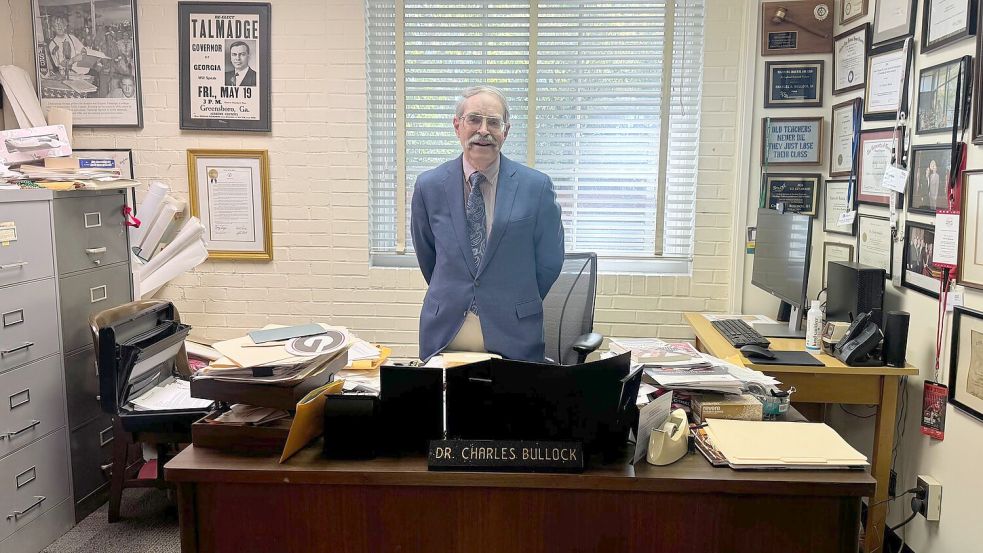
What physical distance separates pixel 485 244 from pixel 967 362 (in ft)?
5.34

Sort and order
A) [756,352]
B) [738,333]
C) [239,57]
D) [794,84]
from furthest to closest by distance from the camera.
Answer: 1. [239,57]
2. [794,84]
3. [738,333]
4. [756,352]

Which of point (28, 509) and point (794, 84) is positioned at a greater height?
point (794, 84)

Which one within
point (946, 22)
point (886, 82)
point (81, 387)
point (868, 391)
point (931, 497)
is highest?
point (946, 22)

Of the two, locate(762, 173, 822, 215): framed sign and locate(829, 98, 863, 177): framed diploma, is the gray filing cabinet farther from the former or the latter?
locate(829, 98, 863, 177): framed diploma

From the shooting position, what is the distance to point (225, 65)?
372cm

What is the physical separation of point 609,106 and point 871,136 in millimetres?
1256

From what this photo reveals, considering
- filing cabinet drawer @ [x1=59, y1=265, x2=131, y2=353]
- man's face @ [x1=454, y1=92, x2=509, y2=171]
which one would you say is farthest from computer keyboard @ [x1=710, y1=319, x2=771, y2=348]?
filing cabinet drawer @ [x1=59, y1=265, x2=131, y2=353]

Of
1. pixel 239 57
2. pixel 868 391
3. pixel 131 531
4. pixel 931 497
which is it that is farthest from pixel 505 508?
pixel 239 57

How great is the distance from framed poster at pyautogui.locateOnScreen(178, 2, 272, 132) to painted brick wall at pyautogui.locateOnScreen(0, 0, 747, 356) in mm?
56

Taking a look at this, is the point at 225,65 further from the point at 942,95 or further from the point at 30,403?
the point at 942,95

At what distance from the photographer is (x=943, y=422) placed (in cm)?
243

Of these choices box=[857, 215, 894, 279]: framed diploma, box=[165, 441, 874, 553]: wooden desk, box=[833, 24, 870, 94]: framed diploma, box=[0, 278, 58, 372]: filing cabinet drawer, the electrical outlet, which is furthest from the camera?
box=[833, 24, 870, 94]: framed diploma

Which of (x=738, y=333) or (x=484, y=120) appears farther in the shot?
(x=738, y=333)

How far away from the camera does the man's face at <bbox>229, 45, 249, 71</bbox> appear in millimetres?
3709
